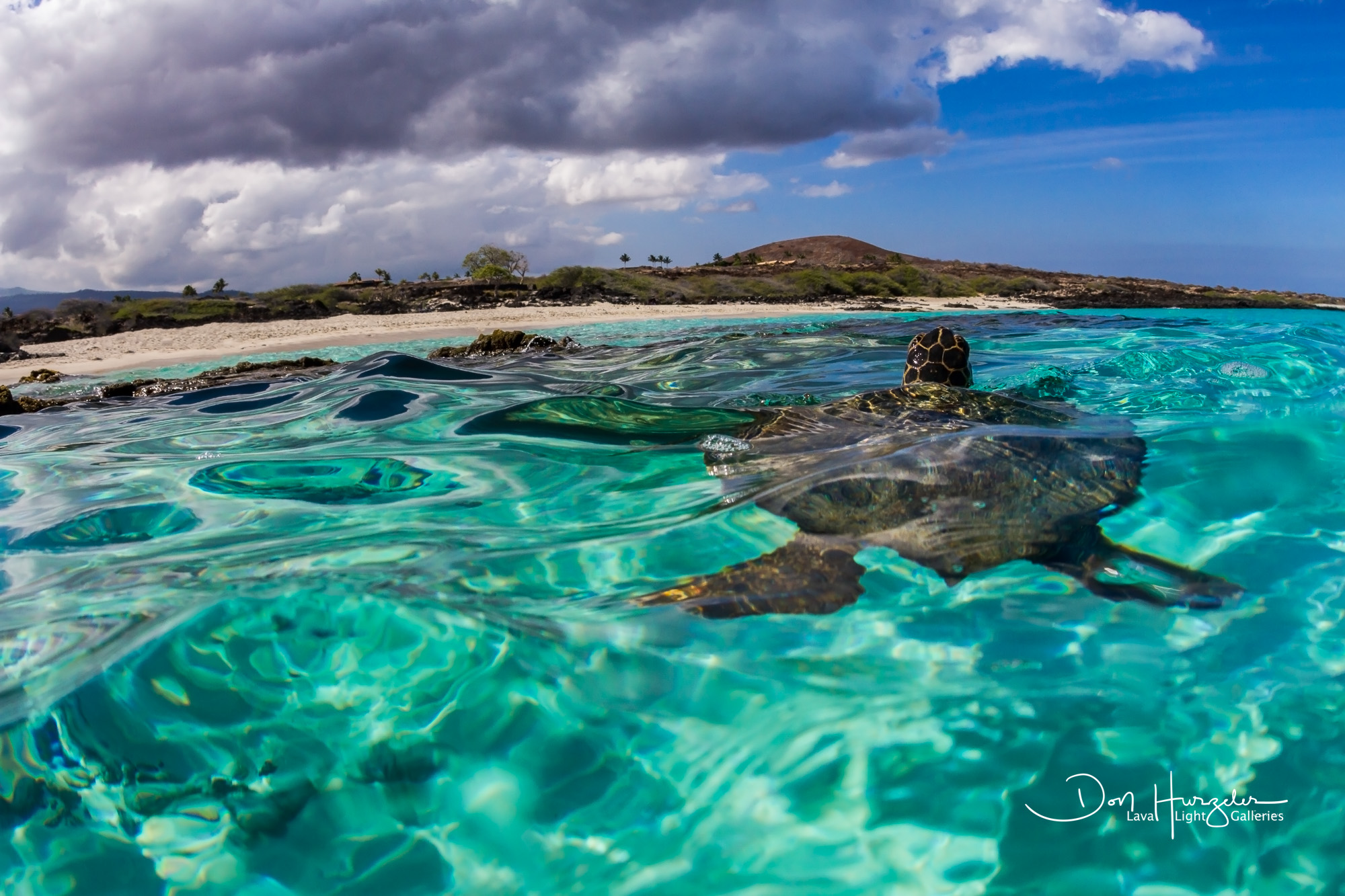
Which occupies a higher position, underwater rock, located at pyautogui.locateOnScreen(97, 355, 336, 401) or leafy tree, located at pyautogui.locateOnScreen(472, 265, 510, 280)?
leafy tree, located at pyautogui.locateOnScreen(472, 265, 510, 280)

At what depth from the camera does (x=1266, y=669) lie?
224 centimetres

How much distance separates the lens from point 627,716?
1.97m

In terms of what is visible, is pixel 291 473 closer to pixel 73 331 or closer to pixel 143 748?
pixel 143 748

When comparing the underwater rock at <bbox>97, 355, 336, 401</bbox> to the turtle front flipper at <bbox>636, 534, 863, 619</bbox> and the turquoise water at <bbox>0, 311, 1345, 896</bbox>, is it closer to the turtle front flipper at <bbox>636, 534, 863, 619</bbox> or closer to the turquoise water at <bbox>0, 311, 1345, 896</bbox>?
the turquoise water at <bbox>0, 311, 1345, 896</bbox>

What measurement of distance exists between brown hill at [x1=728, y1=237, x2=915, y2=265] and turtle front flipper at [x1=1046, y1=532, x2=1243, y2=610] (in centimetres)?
3958

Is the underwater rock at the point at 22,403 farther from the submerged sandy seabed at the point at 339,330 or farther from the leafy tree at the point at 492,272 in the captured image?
the leafy tree at the point at 492,272

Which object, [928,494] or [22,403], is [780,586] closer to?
[928,494]

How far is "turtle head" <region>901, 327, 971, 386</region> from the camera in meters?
5.79

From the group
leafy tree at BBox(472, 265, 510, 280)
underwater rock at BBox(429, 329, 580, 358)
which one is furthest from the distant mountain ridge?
underwater rock at BBox(429, 329, 580, 358)

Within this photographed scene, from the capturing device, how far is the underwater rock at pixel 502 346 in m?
10.4

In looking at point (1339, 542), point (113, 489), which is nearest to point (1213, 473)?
point (1339, 542)

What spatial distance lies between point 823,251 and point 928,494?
43.5 meters

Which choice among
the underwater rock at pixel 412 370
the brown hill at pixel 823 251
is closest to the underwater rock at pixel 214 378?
the underwater rock at pixel 412 370

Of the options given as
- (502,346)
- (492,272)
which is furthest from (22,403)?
(492,272)
